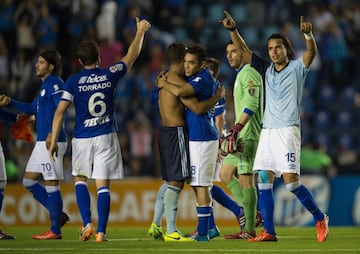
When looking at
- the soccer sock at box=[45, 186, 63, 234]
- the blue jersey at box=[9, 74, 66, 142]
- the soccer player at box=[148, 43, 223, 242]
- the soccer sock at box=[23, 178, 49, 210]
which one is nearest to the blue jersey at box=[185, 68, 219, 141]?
the soccer player at box=[148, 43, 223, 242]

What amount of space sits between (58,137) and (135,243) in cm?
187

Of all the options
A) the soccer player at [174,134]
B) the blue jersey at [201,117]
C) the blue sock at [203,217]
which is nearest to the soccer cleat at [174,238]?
the soccer player at [174,134]

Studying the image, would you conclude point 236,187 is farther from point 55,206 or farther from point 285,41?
point 285,41

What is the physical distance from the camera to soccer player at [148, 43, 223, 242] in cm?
1280

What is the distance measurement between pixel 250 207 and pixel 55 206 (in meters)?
2.45

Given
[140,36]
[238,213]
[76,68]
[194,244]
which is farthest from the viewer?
[76,68]

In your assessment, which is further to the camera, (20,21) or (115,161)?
(20,21)

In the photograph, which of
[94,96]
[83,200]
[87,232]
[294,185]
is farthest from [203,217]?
[94,96]

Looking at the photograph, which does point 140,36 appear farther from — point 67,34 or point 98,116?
point 67,34

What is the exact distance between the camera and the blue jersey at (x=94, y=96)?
42.9 ft

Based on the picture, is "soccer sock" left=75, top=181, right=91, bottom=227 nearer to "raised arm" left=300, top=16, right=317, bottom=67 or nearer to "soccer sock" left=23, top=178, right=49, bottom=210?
"soccer sock" left=23, top=178, right=49, bottom=210

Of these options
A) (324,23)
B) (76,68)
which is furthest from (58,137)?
(324,23)

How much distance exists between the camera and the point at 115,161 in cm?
1312

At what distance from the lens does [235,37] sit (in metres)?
13.1
